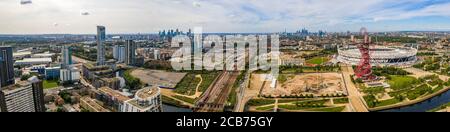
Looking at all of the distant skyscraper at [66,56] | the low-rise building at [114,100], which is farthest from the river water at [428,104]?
the distant skyscraper at [66,56]

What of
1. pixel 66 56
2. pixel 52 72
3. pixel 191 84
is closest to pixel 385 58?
pixel 191 84

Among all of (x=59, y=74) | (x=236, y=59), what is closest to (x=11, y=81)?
(x=59, y=74)

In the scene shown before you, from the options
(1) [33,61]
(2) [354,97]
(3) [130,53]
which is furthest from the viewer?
(3) [130,53]

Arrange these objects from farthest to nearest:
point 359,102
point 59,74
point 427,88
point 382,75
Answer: point 382,75, point 427,88, point 59,74, point 359,102

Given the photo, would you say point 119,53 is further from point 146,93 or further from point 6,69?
point 146,93

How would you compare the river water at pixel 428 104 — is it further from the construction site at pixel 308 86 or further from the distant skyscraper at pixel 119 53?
the distant skyscraper at pixel 119 53
